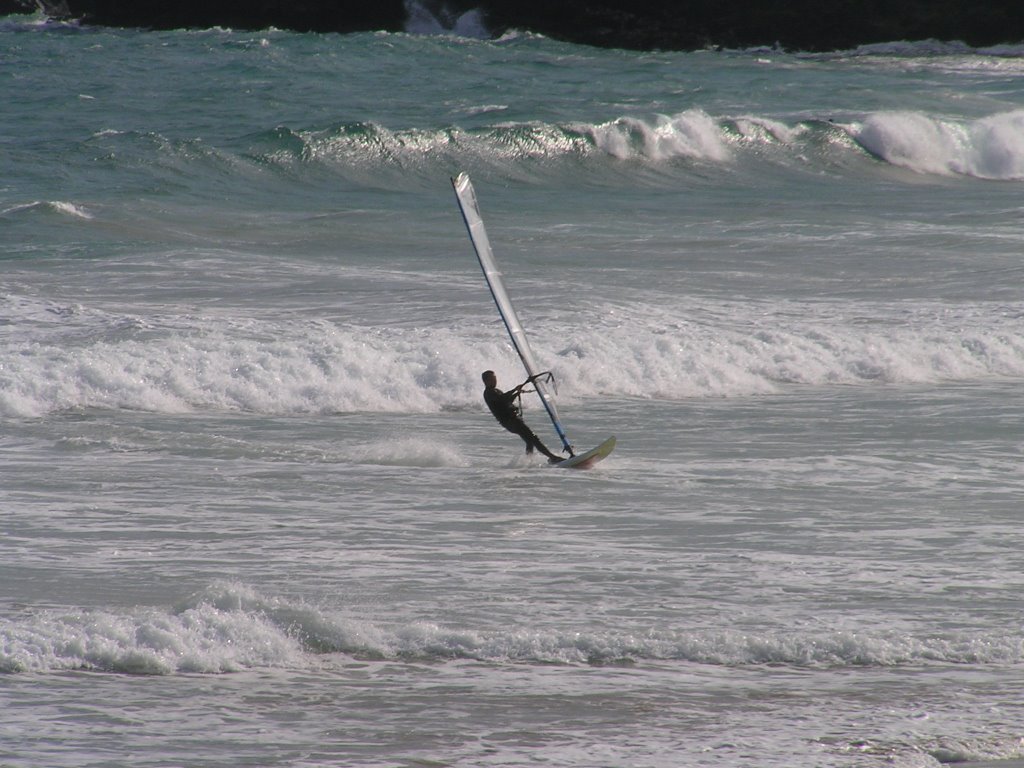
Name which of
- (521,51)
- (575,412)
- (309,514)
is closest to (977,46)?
(521,51)

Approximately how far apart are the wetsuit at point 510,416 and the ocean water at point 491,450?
0.16 metres

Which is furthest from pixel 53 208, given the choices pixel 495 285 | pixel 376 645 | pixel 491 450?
pixel 376 645

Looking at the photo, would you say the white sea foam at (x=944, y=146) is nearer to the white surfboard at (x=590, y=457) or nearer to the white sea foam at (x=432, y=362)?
the white sea foam at (x=432, y=362)

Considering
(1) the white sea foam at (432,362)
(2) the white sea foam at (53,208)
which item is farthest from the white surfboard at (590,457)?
(2) the white sea foam at (53,208)

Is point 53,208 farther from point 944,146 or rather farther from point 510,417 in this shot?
point 944,146

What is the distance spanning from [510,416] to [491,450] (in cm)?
68

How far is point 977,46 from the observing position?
64.3m

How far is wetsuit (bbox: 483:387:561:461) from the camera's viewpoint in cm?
1066

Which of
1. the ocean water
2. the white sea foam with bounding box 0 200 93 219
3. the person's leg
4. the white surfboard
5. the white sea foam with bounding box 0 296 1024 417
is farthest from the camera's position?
the white sea foam with bounding box 0 200 93 219

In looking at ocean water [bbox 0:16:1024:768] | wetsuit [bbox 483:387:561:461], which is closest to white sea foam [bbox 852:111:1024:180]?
ocean water [bbox 0:16:1024:768]

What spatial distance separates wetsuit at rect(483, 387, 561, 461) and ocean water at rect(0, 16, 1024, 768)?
0.16 meters

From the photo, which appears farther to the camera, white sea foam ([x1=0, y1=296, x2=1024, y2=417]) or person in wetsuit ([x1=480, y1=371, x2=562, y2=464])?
white sea foam ([x1=0, y1=296, x2=1024, y2=417])

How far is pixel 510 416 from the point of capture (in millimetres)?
10727

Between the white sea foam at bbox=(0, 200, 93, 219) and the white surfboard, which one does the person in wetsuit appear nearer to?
the white surfboard
